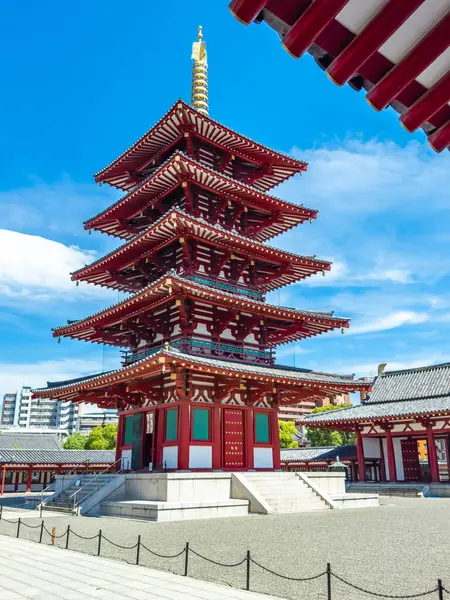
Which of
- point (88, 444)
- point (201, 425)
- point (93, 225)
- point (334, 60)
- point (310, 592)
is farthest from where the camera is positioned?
point (88, 444)

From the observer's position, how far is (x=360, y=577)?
10031 mm

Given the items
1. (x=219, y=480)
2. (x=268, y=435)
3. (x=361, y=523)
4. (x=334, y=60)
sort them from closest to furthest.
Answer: (x=334, y=60) → (x=361, y=523) → (x=219, y=480) → (x=268, y=435)

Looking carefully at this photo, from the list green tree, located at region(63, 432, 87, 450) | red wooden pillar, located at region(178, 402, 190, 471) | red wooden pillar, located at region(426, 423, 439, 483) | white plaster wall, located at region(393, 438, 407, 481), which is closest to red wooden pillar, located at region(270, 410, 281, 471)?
red wooden pillar, located at region(178, 402, 190, 471)

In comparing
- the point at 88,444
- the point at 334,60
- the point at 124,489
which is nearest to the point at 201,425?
the point at 124,489

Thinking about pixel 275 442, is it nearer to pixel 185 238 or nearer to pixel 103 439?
pixel 185 238

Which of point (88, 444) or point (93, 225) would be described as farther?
point (88, 444)

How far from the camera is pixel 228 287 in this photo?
87.6 ft

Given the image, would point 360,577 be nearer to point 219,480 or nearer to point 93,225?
point 219,480

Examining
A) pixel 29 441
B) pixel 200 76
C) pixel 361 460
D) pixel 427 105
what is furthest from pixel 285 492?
pixel 29 441

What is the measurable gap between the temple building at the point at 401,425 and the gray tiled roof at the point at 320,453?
2246mm

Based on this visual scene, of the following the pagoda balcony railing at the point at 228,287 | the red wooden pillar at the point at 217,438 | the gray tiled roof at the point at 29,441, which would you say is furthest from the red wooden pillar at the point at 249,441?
the gray tiled roof at the point at 29,441

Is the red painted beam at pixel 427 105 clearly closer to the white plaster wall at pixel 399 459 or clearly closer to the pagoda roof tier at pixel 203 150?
the pagoda roof tier at pixel 203 150

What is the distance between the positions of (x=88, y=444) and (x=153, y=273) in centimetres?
5318

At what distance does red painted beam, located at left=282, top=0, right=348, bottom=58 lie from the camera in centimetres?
393
